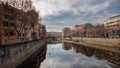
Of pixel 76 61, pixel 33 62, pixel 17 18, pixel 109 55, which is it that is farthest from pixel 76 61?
pixel 17 18

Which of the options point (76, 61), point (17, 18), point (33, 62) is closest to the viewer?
point (33, 62)

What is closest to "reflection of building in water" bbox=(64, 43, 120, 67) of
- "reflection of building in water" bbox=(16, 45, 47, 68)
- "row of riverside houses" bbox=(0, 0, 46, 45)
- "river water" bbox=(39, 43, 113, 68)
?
"river water" bbox=(39, 43, 113, 68)

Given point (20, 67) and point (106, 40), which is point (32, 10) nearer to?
point (20, 67)

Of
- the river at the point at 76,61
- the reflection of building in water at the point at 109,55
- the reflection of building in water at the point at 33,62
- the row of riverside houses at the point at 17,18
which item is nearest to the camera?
the reflection of building in water at the point at 33,62

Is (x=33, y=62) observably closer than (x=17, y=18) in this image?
Yes

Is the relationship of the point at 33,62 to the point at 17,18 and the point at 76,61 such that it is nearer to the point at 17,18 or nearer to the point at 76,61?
the point at 76,61

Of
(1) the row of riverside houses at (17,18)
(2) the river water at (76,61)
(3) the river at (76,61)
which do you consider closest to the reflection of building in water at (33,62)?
(3) the river at (76,61)

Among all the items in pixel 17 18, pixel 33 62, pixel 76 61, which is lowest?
pixel 76 61

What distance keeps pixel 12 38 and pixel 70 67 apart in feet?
168

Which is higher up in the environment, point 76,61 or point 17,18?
point 17,18

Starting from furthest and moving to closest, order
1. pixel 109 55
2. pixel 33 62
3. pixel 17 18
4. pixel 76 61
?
pixel 17 18
pixel 109 55
pixel 76 61
pixel 33 62

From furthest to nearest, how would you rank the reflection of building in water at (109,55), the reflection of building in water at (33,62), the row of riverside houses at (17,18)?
the row of riverside houses at (17,18) → the reflection of building in water at (109,55) → the reflection of building in water at (33,62)

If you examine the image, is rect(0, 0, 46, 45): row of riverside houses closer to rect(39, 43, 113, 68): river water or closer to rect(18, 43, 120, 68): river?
rect(18, 43, 120, 68): river

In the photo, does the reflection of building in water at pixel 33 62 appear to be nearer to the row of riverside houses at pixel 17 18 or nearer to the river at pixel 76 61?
the river at pixel 76 61
